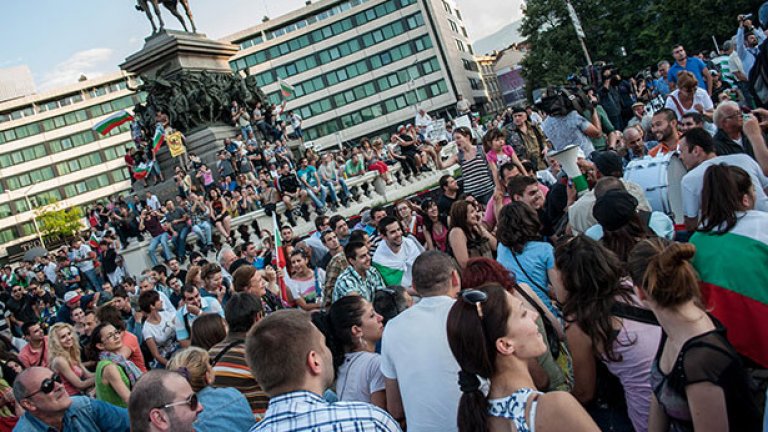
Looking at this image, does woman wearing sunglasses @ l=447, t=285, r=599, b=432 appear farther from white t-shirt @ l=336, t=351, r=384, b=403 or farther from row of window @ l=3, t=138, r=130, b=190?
row of window @ l=3, t=138, r=130, b=190

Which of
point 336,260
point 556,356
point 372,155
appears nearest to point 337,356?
point 556,356

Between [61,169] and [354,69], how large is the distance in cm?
3967

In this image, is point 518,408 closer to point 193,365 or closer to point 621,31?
point 193,365

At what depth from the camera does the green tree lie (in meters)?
73.6

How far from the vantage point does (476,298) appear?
2758 millimetres

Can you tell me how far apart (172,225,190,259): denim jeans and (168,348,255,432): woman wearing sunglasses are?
1358 centimetres

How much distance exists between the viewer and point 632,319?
326 cm

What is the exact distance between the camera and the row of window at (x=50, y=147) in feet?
255

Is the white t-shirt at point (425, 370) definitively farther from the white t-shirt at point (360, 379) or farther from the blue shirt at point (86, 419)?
the blue shirt at point (86, 419)

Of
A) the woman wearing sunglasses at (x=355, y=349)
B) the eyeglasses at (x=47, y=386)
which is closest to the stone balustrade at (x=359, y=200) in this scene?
the woman wearing sunglasses at (x=355, y=349)

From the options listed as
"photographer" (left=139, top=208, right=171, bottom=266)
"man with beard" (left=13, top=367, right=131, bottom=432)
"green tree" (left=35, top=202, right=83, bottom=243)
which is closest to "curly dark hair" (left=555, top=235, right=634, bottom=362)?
"man with beard" (left=13, top=367, right=131, bottom=432)

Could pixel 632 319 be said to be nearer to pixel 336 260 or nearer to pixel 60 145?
pixel 336 260

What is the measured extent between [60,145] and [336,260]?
274 feet

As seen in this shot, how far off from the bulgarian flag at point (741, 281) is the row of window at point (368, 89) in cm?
7299
